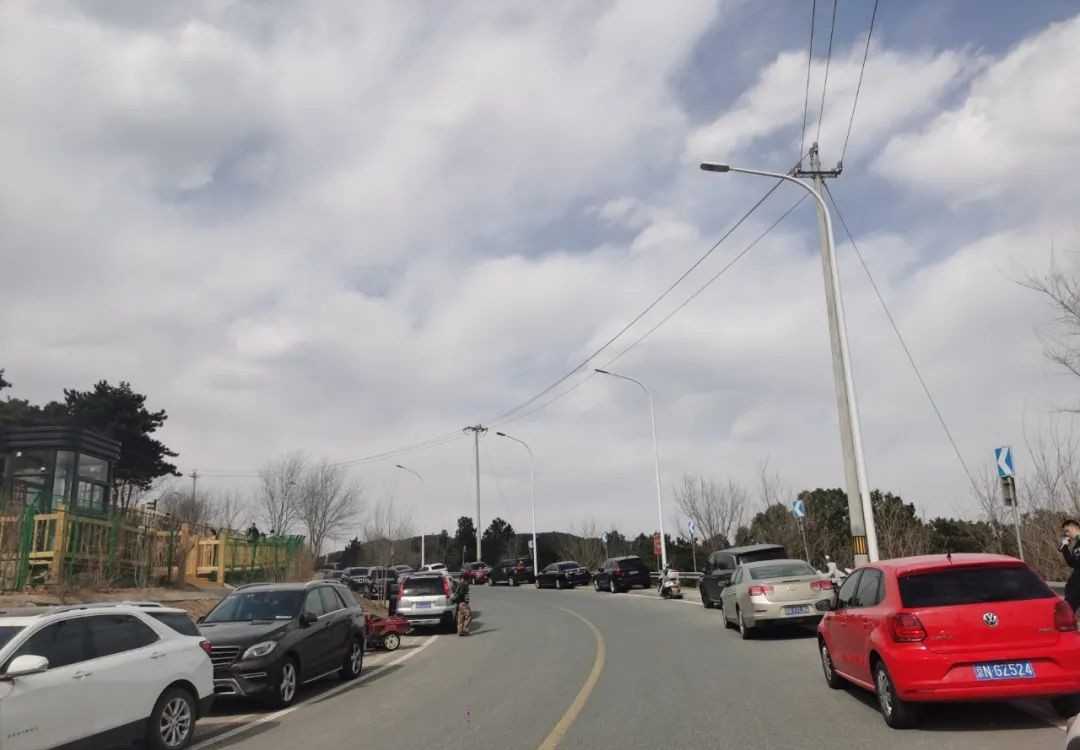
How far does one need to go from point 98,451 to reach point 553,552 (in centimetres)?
5224

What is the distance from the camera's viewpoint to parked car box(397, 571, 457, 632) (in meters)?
23.3

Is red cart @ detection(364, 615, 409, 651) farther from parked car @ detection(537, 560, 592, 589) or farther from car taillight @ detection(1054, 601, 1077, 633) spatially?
parked car @ detection(537, 560, 592, 589)

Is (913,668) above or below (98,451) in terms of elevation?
below

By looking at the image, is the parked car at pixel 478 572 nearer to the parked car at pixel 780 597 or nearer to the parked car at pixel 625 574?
the parked car at pixel 625 574

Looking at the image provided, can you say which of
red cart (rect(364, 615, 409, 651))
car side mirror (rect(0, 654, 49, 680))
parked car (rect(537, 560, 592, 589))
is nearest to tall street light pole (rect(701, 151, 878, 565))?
red cart (rect(364, 615, 409, 651))

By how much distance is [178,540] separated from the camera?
81.3 ft

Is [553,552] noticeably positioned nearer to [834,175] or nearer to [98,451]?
[98,451]

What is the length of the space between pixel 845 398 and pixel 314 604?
11916 millimetres

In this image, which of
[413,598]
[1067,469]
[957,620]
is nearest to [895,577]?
[957,620]

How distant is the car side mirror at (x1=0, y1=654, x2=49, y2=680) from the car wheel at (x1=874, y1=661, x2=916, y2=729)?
7.49 metres

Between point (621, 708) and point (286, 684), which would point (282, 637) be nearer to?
point (286, 684)

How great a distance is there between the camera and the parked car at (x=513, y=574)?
60406 millimetres

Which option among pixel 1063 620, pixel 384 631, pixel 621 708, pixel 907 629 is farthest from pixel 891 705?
pixel 384 631

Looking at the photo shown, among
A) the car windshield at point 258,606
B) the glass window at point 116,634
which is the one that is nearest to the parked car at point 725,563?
the car windshield at point 258,606
